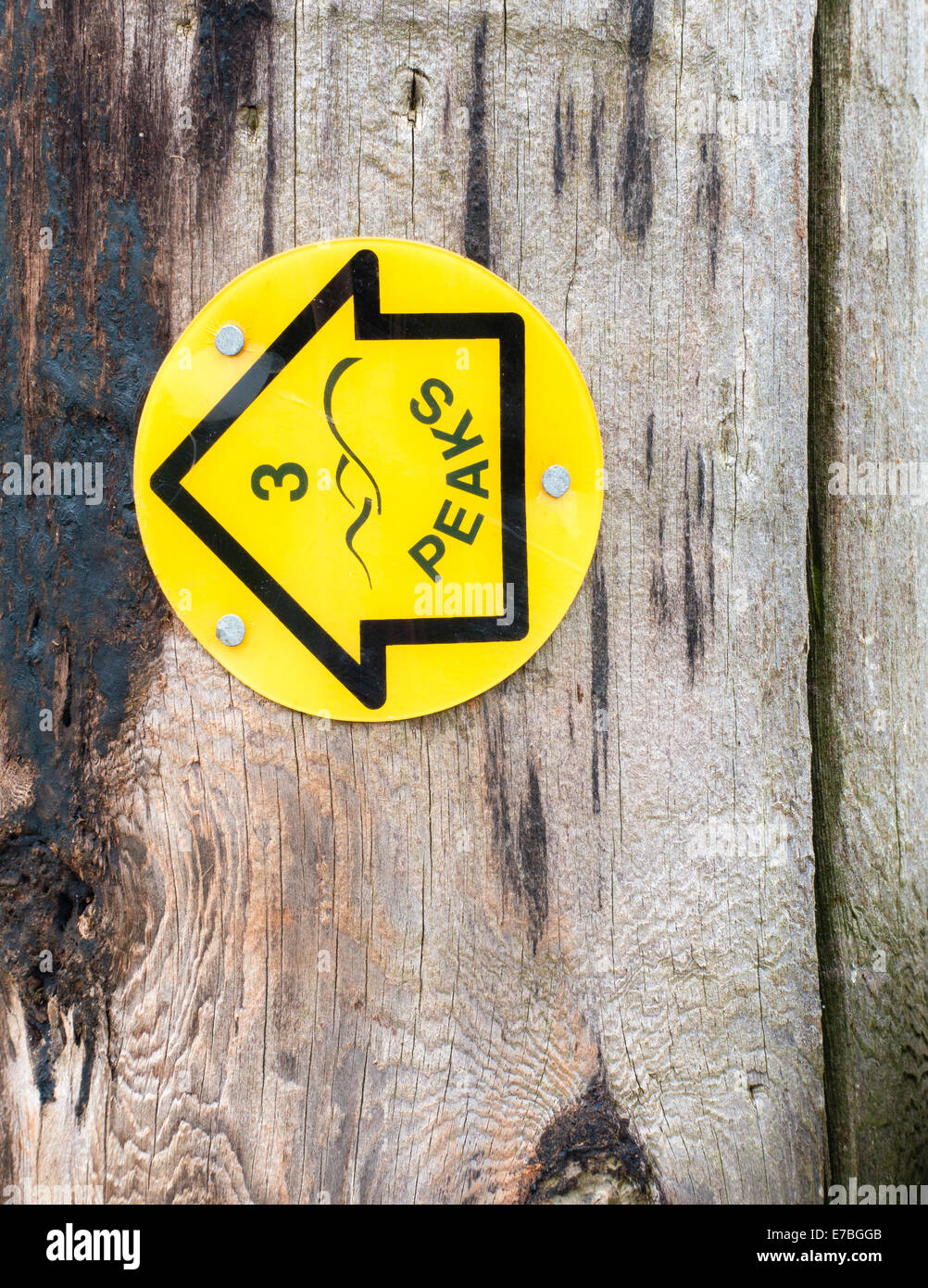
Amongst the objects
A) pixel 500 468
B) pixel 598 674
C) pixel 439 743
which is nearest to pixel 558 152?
pixel 500 468

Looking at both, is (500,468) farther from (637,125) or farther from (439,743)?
(637,125)

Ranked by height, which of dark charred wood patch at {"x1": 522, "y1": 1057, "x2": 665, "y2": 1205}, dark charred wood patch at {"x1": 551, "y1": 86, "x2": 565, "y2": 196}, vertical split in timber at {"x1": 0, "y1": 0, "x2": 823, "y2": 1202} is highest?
dark charred wood patch at {"x1": 551, "y1": 86, "x2": 565, "y2": 196}

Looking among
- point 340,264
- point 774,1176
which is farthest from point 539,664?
point 774,1176

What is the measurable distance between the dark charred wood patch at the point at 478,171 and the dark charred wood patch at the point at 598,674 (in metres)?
0.47

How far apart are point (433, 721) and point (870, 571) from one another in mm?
730

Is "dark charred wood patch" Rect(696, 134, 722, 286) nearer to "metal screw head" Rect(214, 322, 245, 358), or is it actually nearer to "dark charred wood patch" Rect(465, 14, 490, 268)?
"dark charred wood patch" Rect(465, 14, 490, 268)

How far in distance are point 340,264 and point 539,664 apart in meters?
0.63

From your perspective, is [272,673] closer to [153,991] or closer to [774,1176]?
[153,991]

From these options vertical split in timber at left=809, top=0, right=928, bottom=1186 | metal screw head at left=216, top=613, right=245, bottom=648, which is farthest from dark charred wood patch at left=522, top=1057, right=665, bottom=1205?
metal screw head at left=216, top=613, right=245, bottom=648

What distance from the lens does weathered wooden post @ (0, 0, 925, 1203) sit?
1056 millimetres

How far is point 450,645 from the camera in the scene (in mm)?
1096

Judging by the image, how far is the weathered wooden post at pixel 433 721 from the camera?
106 cm

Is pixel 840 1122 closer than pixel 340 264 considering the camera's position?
No

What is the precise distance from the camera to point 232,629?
1.07 m
